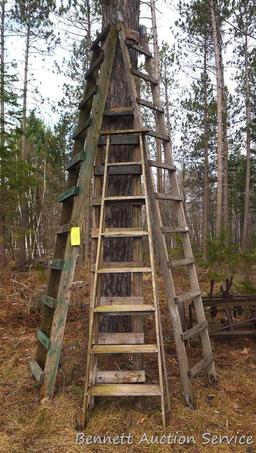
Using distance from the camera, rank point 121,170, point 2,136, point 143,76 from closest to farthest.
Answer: point 121,170 < point 143,76 < point 2,136

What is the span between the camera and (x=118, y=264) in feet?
13.8

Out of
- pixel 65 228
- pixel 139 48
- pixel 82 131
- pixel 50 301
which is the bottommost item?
pixel 50 301

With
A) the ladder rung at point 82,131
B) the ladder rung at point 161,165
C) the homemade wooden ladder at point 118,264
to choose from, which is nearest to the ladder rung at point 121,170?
the homemade wooden ladder at point 118,264

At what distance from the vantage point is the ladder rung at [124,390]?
11.5ft

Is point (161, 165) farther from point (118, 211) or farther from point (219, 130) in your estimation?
point (219, 130)

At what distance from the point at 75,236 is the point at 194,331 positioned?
1713mm

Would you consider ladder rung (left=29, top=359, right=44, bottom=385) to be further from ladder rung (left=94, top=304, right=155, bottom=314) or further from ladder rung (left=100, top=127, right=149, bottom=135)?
ladder rung (left=100, top=127, right=149, bottom=135)

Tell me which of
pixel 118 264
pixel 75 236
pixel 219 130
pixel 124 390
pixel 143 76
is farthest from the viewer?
pixel 219 130

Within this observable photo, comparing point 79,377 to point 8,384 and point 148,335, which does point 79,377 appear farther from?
point 148,335

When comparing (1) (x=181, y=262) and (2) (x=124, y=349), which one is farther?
(1) (x=181, y=262)

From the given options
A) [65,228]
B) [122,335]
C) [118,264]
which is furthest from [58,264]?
[122,335]

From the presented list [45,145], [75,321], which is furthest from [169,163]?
[45,145]

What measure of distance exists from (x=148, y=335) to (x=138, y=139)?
318cm

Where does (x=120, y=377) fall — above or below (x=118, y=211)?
below
